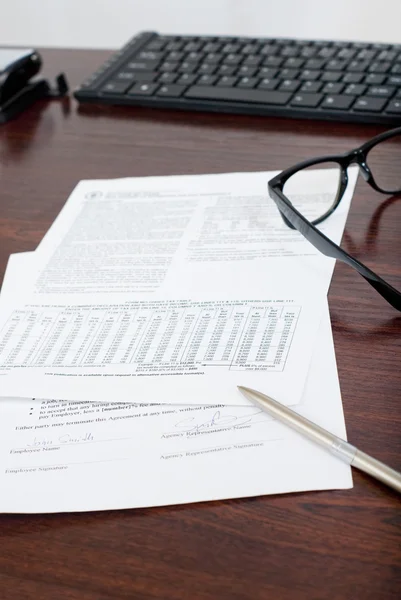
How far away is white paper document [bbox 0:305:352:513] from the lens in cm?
45

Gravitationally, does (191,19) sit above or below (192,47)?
below

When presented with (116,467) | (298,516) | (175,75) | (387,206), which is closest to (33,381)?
(116,467)

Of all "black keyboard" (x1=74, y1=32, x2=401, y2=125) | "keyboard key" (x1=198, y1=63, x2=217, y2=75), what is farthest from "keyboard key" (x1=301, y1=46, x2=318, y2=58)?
"keyboard key" (x1=198, y1=63, x2=217, y2=75)

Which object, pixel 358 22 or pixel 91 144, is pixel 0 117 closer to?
pixel 91 144

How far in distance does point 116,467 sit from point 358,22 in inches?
52.7

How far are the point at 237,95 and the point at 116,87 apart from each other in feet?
0.52

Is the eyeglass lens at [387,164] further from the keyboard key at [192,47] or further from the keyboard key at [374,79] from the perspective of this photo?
the keyboard key at [192,47]

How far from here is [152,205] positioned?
0.74m

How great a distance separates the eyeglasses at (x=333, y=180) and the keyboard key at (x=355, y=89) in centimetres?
9

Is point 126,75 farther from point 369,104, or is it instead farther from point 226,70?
point 369,104

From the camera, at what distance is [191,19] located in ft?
5.87

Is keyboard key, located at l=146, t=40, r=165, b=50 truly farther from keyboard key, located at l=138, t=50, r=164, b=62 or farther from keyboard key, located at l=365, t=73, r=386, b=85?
keyboard key, located at l=365, t=73, r=386, b=85

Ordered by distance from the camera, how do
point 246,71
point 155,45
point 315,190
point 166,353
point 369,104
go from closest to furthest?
point 166,353, point 315,190, point 369,104, point 246,71, point 155,45
